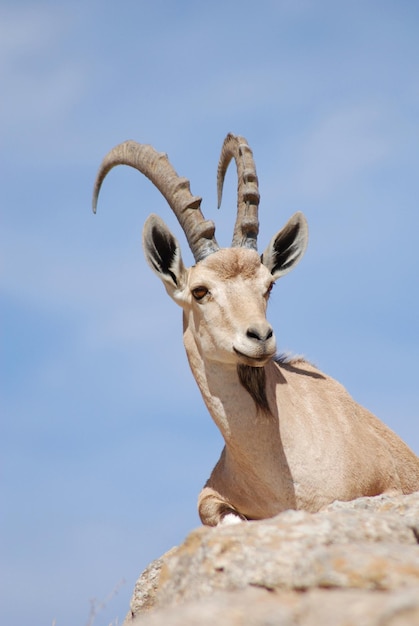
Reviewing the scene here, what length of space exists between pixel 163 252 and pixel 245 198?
124 cm

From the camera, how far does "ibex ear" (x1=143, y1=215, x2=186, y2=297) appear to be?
11453mm

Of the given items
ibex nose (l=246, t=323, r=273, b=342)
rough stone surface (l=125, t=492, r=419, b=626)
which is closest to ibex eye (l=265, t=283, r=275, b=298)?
ibex nose (l=246, t=323, r=273, b=342)

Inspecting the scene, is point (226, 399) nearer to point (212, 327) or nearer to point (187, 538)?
point (212, 327)

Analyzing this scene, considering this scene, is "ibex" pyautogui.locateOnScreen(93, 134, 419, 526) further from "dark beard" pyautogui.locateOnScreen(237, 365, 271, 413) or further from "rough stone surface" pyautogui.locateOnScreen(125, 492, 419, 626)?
"rough stone surface" pyautogui.locateOnScreen(125, 492, 419, 626)

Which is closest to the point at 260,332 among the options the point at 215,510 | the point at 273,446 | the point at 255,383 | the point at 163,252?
the point at 255,383

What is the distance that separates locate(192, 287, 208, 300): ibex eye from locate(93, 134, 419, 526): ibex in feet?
0.04

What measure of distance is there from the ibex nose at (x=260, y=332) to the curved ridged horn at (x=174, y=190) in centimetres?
192

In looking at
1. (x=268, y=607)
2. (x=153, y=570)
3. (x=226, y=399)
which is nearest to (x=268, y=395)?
(x=226, y=399)

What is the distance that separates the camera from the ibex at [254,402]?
10.4 m

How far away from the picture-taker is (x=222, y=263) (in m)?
10.8

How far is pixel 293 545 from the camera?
510cm

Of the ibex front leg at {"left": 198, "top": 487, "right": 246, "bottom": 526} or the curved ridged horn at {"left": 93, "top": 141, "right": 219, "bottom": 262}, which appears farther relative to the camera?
the curved ridged horn at {"left": 93, "top": 141, "right": 219, "bottom": 262}

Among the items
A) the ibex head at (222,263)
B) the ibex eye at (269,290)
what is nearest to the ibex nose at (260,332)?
the ibex head at (222,263)

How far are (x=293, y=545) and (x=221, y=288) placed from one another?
5687 millimetres
